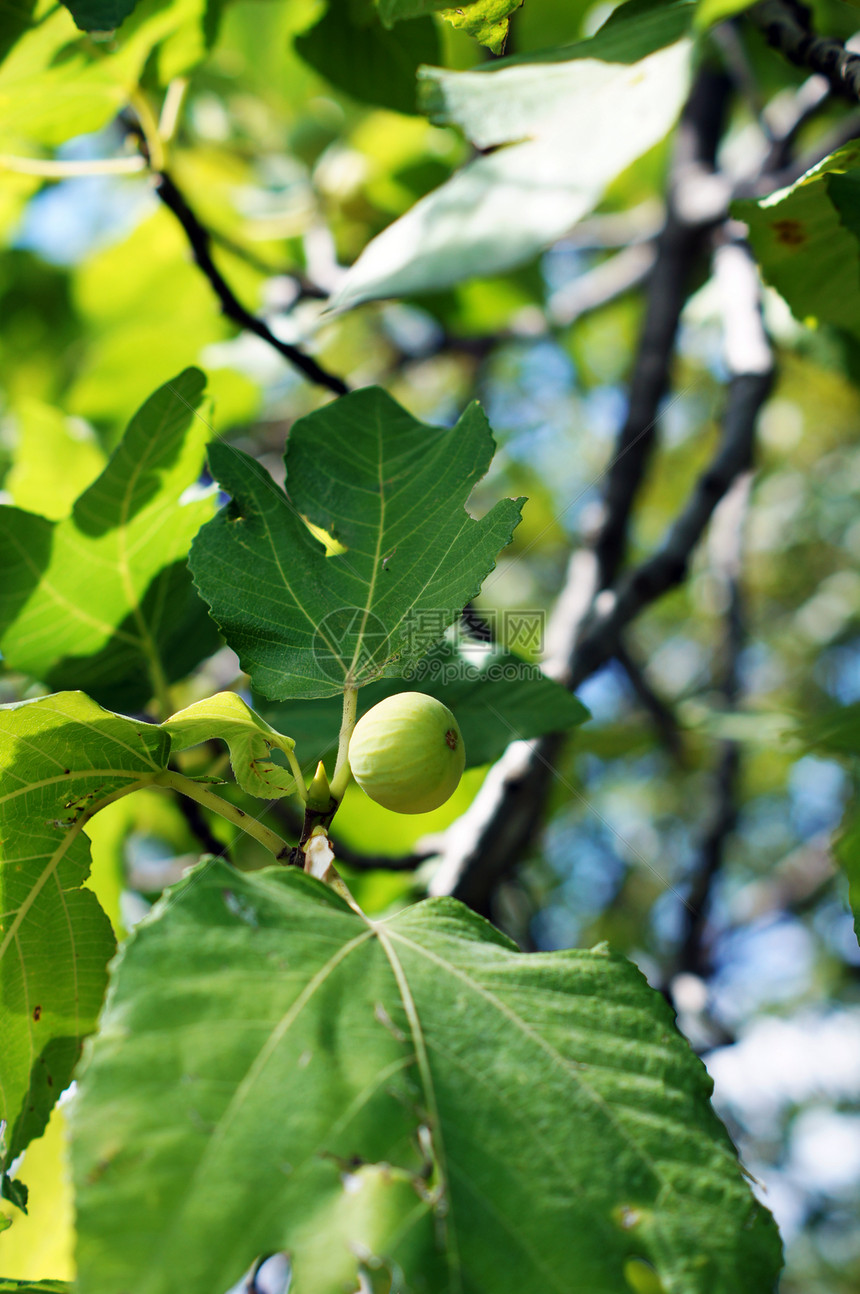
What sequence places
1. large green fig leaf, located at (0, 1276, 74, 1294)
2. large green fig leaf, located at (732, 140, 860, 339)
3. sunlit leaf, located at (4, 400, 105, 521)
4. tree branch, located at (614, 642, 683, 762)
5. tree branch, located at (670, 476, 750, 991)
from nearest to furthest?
large green fig leaf, located at (0, 1276, 74, 1294) < large green fig leaf, located at (732, 140, 860, 339) < sunlit leaf, located at (4, 400, 105, 521) < tree branch, located at (670, 476, 750, 991) < tree branch, located at (614, 642, 683, 762)

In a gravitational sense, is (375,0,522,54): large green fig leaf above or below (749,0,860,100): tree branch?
above

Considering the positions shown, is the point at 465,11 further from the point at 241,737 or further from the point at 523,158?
the point at 241,737

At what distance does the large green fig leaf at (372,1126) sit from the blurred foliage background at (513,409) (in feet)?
0.46

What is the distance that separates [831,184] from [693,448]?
320 cm

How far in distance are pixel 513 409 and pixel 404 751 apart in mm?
2799

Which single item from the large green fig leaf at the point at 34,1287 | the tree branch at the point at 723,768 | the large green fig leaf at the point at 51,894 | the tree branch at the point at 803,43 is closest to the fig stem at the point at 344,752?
the large green fig leaf at the point at 51,894

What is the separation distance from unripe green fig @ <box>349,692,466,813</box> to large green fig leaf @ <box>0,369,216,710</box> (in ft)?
1.20

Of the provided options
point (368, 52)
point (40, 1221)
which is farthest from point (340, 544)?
point (368, 52)

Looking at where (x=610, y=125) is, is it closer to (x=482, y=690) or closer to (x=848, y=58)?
(x=848, y=58)

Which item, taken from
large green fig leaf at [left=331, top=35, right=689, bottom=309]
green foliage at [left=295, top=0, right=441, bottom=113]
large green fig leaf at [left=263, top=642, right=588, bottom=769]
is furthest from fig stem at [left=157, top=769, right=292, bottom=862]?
green foliage at [left=295, top=0, right=441, bottom=113]

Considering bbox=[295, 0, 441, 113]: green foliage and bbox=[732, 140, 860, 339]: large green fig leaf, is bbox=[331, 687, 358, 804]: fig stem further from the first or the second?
bbox=[295, 0, 441, 113]: green foliage

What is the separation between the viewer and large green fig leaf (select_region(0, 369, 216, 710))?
928 millimetres

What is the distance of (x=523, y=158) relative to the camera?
0.50m

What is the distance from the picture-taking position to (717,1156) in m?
0.55
